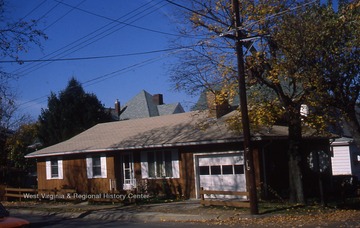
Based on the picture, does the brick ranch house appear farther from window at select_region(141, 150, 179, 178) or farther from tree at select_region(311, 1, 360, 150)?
Answer: tree at select_region(311, 1, 360, 150)

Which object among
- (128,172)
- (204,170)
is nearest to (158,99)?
(128,172)

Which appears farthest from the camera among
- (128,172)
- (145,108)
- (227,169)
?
(145,108)

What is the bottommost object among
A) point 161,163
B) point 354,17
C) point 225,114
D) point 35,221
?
point 35,221

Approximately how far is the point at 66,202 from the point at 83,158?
11.5 ft

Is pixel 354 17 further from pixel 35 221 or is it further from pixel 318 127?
pixel 35 221

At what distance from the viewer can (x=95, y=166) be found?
31.1m

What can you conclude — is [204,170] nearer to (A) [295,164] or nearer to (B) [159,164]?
(B) [159,164]

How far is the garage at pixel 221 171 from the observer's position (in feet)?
79.9

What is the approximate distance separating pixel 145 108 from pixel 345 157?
100 feet

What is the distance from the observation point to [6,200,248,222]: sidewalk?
63.4ft

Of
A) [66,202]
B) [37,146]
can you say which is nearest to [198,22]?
[66,202]

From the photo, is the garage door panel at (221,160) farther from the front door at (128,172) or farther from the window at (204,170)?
the front door at (128,172)

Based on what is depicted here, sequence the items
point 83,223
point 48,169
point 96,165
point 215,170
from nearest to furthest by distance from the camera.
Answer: point 83,223, point 215,170, point 96,165, point 48,169

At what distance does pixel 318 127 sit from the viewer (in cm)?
2052
